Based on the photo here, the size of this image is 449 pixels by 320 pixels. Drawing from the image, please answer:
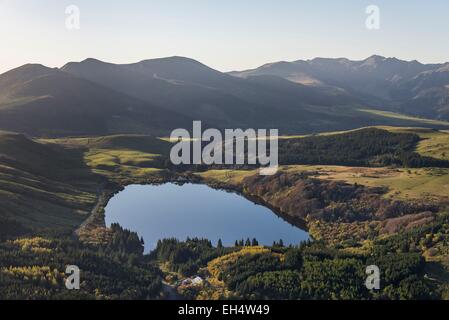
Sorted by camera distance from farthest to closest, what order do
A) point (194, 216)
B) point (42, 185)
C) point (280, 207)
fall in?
point (280, 207) → point (42, 185) → point (194, 216)

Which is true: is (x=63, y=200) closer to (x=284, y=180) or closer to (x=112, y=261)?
(x=112, y=261)

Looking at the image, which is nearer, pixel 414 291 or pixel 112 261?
pixel 414 291

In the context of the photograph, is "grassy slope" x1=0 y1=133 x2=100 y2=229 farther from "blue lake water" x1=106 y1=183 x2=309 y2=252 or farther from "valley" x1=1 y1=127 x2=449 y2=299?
"blue lake water" x1=106 y1=183 x2=309 y2=252

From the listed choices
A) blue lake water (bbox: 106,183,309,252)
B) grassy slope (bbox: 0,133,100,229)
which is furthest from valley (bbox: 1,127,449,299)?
blue lake water (bbox: 106,183,309,252)

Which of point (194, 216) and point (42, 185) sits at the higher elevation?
point (42, 185)

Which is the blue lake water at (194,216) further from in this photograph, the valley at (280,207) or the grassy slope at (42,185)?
the grassy slope at (42,185)

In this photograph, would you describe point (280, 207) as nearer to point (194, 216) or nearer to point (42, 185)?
point (194, 216)

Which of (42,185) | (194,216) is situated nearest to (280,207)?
(194,216)

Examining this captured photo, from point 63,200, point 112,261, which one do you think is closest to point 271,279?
point 112,261
